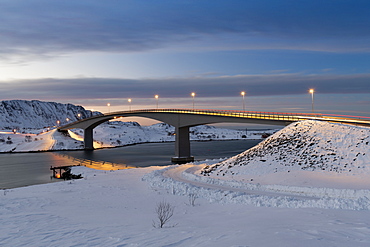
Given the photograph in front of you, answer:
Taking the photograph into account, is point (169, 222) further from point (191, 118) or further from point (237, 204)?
point (191, 118)

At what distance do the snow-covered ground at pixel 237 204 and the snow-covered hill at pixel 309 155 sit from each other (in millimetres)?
88

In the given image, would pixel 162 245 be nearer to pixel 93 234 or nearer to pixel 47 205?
pixel 93 234

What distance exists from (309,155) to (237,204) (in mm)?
15175

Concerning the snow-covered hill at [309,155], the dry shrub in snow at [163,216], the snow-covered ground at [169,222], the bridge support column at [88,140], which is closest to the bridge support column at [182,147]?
the snow-covered hill at [309,155]

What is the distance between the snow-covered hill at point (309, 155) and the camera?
94.6 ft

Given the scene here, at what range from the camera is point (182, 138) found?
6638 cm

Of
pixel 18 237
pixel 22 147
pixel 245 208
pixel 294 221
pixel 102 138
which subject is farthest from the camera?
pixel 102 138

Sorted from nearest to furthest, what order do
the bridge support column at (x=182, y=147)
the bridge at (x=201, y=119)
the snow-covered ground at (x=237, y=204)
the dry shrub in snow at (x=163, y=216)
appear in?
the snow-covered ground at (x=237, y=204)
the dry shrub in snow at (x=163, y=216)
the bridge at (x=201, y=119)
the bridge support column at (x=182, y=147)

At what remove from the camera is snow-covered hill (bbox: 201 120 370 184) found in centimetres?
2883

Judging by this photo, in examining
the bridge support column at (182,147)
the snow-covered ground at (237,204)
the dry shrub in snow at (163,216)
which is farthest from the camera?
the bridge support column at (182,147)

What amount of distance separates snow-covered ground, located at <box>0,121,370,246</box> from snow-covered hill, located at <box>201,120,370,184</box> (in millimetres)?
88

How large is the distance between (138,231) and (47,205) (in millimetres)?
9490

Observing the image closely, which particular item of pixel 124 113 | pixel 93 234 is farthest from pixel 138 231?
pixel 124 113

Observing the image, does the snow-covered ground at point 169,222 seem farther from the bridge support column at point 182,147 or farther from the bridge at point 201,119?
the bridge support column at point 182,147
